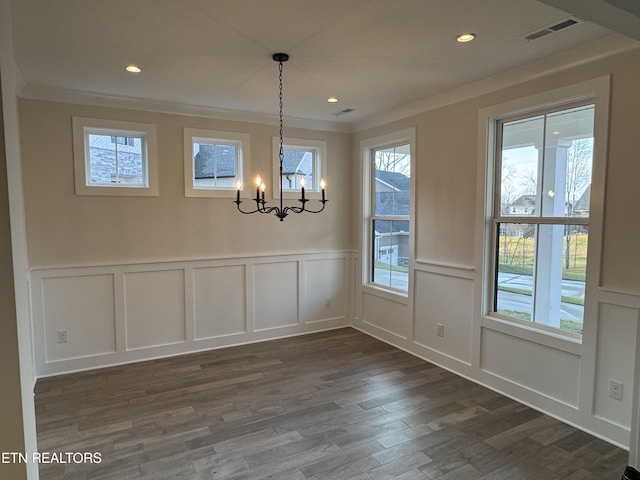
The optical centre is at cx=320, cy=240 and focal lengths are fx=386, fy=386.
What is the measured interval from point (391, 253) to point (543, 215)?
1921 mm

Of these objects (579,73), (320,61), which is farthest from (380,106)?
(579,73)

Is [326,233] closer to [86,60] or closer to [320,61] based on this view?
[320,61]

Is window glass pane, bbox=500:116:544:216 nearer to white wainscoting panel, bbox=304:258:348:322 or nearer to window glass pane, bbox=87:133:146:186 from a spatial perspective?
white wainscoting panel, bbox=304:258:348:322

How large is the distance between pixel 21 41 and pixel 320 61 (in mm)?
2001

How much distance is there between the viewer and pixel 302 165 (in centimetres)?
504

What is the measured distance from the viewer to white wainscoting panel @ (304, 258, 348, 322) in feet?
16.5

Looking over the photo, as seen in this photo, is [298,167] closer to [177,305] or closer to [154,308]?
[177,305]

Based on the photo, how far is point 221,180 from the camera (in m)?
4.48

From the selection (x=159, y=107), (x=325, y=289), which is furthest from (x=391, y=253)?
(x=159, y=107)

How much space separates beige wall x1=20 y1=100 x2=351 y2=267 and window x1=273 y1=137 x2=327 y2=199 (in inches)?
3.9

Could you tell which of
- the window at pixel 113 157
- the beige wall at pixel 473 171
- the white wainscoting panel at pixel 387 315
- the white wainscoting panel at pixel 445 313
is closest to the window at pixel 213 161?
the window at pixel 113 157

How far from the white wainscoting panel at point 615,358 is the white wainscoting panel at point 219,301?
3430 mm

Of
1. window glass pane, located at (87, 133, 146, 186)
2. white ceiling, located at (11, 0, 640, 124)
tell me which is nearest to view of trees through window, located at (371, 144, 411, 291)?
white ceiling, located at (11, 0, 640, 124)

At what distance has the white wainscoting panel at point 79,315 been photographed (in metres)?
3.70
